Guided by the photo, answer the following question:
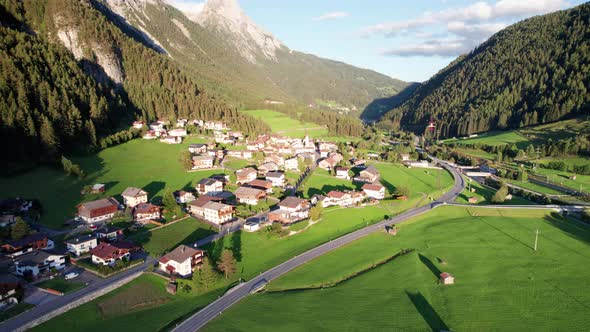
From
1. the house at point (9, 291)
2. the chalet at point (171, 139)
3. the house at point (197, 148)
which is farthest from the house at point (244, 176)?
the house at point (9, 291)

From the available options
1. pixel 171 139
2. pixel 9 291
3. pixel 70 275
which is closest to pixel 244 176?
pixel 171 139

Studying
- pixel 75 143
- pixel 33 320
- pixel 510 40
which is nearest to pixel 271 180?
pixel 75 143

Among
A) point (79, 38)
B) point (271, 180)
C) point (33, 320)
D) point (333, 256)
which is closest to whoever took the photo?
point (33, 320)

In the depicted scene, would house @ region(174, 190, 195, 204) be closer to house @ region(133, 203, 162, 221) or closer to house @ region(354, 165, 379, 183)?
house @ region(133, 203, 162, 221)

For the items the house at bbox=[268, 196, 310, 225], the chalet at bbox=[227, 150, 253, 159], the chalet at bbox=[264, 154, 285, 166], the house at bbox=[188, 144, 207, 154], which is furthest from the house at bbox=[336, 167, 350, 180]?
the house at bbox=[188, 144, 207, 154]

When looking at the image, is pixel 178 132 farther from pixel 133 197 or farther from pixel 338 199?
pixel 338 199

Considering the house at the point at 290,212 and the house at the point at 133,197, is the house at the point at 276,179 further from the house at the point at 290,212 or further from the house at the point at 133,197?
the house at the point at 133,197

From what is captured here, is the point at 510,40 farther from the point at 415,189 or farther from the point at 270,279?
the point at 270,279
